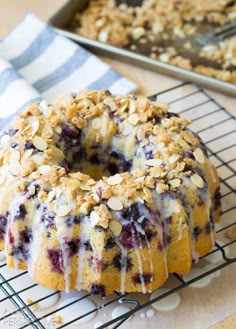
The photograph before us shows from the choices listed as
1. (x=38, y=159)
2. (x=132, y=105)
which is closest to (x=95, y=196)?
(x=38, y=159)

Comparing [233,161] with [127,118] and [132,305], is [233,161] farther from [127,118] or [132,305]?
[132,305]

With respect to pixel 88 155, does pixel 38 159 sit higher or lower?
higher

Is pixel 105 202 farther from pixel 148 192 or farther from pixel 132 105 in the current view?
pixel 132 105

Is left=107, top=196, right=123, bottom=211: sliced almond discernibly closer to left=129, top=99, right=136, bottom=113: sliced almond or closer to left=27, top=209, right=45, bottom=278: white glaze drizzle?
left=27, top=209, right=45, bottom=278: white glaze drizzle

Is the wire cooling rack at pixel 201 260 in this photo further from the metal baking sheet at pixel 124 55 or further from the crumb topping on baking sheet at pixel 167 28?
the crumb topping on baking sheet at pixel 167 28

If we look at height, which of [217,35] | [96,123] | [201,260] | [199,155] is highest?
[96,123]

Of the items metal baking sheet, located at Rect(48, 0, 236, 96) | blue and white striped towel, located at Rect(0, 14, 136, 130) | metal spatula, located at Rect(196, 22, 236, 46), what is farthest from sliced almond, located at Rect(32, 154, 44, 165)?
metal spatula, located at Rect(196, 22, 236, 46)

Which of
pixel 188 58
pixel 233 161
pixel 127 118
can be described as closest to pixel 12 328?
pixel 127 118

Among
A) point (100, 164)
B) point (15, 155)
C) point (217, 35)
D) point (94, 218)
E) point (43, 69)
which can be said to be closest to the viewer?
point (94, 218)
